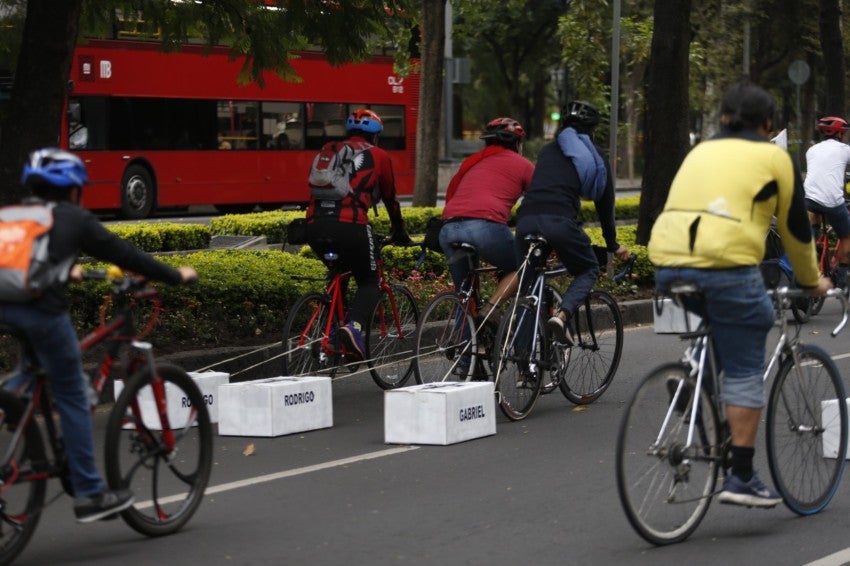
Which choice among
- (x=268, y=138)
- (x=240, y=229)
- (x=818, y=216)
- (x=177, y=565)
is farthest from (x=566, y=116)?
(x=268, y=138)

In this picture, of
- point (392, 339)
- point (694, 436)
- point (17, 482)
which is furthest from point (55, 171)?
point (392, 339)

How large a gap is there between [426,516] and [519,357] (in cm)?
263

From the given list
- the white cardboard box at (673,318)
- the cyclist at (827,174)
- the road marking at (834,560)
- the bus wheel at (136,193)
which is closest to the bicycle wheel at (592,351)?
the white cardboard box at (673,318)

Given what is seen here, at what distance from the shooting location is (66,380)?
234 inches

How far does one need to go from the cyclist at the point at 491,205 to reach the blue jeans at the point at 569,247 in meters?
0.23

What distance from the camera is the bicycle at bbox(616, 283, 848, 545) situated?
20.2 ft

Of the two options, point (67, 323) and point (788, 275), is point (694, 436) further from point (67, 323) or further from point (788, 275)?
point (788, 275)

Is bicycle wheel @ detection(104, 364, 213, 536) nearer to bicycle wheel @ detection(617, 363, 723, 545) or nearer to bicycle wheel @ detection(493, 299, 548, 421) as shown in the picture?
bicycle wheel @ detection(617, 363, 723, 545)

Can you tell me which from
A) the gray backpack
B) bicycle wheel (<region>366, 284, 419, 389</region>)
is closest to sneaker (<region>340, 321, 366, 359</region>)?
bicycle wheel (<region>366, 284, 419, 389</region>)

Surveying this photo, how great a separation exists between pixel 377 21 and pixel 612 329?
160 inches

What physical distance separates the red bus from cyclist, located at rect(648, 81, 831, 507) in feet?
71.1

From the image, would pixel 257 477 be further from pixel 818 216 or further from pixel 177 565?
pixel 818 216

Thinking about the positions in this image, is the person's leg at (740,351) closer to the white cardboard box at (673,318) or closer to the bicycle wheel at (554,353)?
the white cardboard box at (673,318)

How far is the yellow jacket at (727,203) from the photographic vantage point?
616cm
